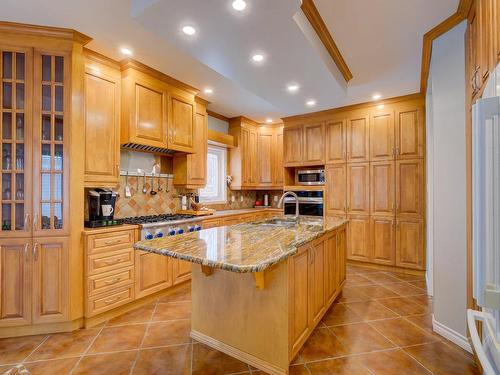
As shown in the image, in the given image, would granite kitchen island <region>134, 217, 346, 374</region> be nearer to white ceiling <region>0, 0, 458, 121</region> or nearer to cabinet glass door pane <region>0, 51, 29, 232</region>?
cabinet glass door pane <region>0, 51, 29, 232</region>

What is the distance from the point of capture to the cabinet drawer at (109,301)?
7.85ft

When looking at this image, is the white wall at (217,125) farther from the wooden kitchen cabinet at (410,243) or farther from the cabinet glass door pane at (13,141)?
the wooden kitchen cabinet at (410,243)

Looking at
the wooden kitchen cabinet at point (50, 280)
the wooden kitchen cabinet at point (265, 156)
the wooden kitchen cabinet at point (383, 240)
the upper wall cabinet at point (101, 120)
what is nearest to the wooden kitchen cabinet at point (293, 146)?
the wooden kitchen cabinet at point (265, 156)

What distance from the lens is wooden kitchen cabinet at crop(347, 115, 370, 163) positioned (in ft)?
13.5

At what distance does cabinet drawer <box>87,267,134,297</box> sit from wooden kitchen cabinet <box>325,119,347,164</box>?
3.42m

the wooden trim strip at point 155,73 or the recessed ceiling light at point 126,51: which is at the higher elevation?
the recessed ceiling light at point 126,51

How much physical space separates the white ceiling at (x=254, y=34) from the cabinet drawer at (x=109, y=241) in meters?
1.83

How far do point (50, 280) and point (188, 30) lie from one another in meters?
2.40

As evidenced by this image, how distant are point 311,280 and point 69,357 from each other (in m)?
1.95

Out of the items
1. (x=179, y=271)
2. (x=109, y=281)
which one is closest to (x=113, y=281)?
(x=109, y=281)

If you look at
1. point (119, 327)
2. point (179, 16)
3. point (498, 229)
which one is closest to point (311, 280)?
point (498, 229)

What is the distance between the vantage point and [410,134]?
12.4 ft

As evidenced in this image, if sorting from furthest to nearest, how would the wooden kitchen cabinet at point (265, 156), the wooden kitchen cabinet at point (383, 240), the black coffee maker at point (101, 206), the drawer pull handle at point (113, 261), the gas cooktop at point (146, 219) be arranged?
the wooden kitchen cabinet at point (265, 156)
the wooden kitchen cabinet at point (383, 240)
the gas cooktop at point (146, 219)
the black coffee maker at point (101, 206)
the drawer pull handle at point (113, 261)

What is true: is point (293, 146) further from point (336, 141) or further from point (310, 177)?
point (336, 141)
